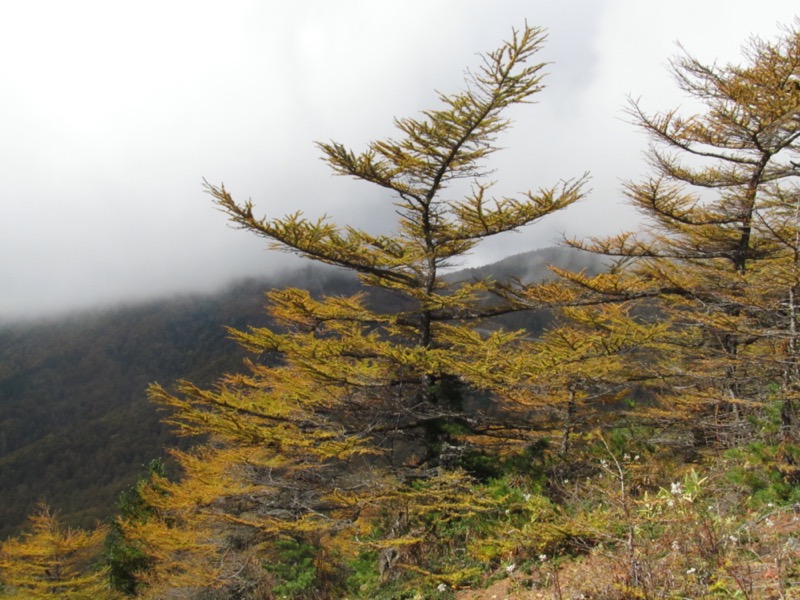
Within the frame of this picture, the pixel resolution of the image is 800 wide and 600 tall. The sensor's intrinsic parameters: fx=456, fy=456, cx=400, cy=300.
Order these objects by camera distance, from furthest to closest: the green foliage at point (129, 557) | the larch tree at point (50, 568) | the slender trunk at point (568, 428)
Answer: the larch tree at point (50, 568) → the green foliage at point (129, 557) → the slender trunk at point (568, 428)

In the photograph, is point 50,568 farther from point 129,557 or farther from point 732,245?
point 732,245

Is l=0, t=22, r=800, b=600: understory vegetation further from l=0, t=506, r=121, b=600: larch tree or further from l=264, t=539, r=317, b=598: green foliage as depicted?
l=0, t=506, r=121, b=600: larch tree

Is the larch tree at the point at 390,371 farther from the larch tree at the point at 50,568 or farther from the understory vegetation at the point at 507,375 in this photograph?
the larch tree at the point at 50,568

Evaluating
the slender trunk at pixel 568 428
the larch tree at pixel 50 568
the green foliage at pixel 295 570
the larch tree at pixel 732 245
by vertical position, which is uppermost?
the larch tree at pixel 732 245

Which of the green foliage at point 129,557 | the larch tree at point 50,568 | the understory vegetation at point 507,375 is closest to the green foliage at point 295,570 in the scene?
the understory vegetation at point 507,375

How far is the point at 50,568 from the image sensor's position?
81.5ft

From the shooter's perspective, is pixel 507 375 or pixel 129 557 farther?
pixel 129 557

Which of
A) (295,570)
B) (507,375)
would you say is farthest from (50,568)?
(507,375)

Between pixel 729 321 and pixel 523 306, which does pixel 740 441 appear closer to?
pixel 729 321

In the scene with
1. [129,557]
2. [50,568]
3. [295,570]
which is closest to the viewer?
[295,570]

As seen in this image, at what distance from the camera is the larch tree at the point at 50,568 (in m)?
23.5

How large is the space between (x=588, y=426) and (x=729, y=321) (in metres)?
4.64

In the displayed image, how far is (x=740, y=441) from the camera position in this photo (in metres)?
8.64

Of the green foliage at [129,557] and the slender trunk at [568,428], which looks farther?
the green foliage at [129,557]
